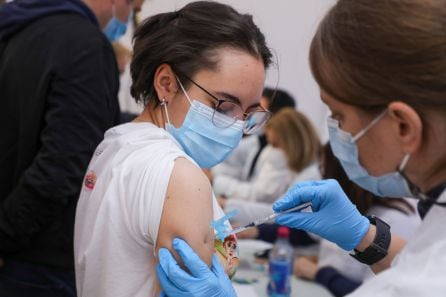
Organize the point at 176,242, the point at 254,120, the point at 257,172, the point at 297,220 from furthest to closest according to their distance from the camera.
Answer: the point at 257,172 < the point at 254,120 < the point at 297,220 < the point at 176,242

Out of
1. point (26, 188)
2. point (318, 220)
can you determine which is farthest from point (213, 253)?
point (26, 188)

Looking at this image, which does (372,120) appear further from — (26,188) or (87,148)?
(26,188)

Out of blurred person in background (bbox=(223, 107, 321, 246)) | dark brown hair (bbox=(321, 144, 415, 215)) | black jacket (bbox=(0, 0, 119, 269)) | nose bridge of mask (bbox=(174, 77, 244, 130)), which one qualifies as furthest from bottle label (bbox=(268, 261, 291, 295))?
nose bridge of mask (bbox=(174, 77, 244, 130))

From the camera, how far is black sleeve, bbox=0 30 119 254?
4.77 feet

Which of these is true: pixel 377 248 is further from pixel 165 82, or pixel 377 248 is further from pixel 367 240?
pixel 165 82

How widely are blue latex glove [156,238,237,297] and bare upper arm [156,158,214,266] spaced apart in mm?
18

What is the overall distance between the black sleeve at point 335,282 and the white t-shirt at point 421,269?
3.90ft

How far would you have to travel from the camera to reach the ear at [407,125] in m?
0.84

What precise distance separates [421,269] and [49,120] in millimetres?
Answer: 1043

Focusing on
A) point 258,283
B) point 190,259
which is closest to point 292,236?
point 258,283

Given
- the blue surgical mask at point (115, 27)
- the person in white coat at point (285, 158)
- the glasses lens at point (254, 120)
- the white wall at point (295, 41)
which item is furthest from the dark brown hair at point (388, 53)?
the person in white coat at point (285, 158)

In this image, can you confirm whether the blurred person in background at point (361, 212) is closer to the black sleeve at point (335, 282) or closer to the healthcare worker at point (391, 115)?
the black sleeve at point (335, 282)

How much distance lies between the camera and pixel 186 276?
3.32 feet

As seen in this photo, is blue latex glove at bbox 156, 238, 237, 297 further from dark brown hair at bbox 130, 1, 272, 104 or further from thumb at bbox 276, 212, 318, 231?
dark brown hair at bbox 130, 1, 272, 104
